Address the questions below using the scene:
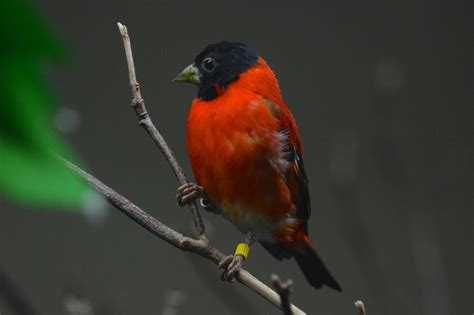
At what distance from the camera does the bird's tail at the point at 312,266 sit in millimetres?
1335

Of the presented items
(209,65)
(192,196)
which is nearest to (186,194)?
(192,196)

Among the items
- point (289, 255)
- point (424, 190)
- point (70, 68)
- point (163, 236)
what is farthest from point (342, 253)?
point (70, 68)

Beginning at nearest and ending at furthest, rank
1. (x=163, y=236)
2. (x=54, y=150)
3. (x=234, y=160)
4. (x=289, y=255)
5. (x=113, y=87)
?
(x=54, y=150) < (x=163, y=236) < (x=234, y=160) < (x=289, y=255) < (x=113, y=87)

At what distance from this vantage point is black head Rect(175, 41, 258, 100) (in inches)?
45.5

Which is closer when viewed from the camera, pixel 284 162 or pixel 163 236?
pixel 163 236

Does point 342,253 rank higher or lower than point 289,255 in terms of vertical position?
lower

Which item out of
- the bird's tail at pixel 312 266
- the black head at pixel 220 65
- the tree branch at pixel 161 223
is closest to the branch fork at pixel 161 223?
the tree branch at pixel 161 223

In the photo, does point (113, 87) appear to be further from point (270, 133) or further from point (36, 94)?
point (36, 94)

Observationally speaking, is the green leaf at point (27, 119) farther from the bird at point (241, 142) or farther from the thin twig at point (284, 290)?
the bird at point (241, 142)

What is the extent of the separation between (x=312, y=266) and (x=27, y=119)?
127 cm

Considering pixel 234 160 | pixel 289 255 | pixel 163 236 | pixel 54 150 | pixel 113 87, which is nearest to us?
pixel 54 150

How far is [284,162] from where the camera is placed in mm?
1198

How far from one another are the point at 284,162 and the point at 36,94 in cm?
105

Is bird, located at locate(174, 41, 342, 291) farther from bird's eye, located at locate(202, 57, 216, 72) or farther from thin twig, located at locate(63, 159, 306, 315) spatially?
thin twig, located at locate(63, 159, 306, 315)
